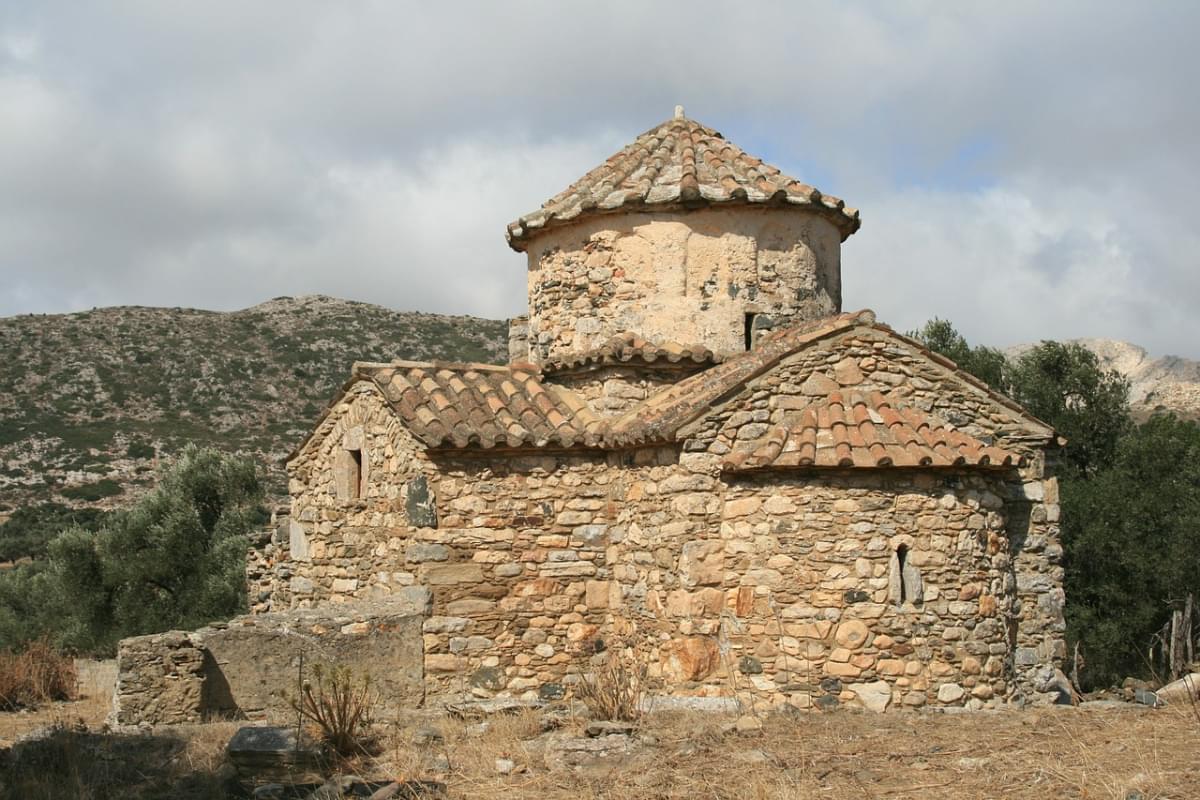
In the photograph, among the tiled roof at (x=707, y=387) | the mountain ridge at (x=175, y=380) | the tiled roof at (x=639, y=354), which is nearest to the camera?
the tiled roof at (x=707, y=387)

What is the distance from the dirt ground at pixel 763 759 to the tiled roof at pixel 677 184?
16.6ft

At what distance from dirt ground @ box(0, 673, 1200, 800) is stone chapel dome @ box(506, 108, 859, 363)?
167 inches

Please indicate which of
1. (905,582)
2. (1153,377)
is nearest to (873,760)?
(905,582)

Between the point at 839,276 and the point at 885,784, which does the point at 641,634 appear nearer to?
the point at 885,784

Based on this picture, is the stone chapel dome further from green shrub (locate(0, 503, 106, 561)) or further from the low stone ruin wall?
green shrub (locate(0, 503, 106, 561))

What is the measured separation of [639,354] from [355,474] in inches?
122

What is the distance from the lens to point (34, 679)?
12336 millimetres

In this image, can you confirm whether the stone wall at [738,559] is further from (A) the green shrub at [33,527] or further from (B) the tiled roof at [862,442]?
(A) the green shrub at [33,527]

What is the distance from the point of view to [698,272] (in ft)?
36.4

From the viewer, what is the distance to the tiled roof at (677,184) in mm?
10961

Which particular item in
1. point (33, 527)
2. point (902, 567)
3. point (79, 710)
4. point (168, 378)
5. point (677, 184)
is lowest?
point (79, 710)

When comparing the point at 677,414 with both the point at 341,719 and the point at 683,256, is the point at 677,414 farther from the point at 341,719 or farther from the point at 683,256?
the point at 341,719

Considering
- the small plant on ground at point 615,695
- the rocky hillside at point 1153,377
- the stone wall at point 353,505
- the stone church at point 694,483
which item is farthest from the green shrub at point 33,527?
the rocky hillside at point 1153,377

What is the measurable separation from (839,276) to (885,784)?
7.10 metres
